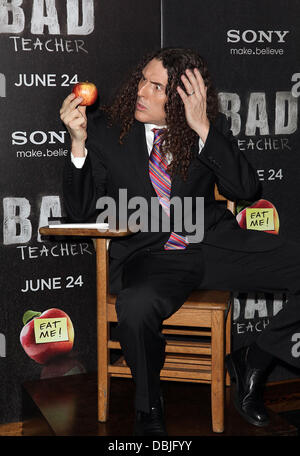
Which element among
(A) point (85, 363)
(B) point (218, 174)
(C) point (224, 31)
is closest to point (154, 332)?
(B) point (218, 174)

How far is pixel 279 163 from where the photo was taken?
10.5 ft

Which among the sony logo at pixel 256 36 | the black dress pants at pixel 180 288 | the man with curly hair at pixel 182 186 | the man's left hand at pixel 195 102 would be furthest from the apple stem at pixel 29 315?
the sony logo at pixel 256 36

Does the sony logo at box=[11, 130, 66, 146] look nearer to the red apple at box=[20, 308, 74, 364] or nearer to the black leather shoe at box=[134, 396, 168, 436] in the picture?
the red apple at box=[20, 308, 74, 364]

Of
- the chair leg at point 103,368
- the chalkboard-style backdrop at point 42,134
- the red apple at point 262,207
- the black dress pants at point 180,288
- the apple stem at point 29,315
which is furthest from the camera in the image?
the red apple at point 262,207

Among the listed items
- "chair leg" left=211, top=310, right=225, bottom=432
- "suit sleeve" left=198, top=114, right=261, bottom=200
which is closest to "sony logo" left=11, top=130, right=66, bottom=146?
"suit sleeve" left=198, top=114, right=261, bottom=200

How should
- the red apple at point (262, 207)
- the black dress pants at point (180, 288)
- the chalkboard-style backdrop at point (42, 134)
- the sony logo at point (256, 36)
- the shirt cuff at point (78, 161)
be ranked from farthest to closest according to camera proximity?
the red apple at point (262, 207)
the sony logo at point (256, 36)
the chalkboard-style backdrop at point (42, 134)
the shirt cuff at point (78, 161)
the black dress pants at point (180, 288)

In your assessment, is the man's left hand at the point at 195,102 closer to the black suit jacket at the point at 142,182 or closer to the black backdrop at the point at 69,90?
the black suit jacket at the point at 142,182

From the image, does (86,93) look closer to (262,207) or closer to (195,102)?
(195,102)

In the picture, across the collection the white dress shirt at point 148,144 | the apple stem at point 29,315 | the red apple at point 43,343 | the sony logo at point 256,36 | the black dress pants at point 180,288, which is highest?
the sony logo at point 256,36

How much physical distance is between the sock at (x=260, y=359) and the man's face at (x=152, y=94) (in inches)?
41.1

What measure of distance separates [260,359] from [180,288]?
18.3 inches

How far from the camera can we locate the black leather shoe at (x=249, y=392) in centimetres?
245

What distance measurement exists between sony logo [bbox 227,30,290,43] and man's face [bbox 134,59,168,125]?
645 millimetres

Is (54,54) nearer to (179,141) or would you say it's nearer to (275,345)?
(179,141)
